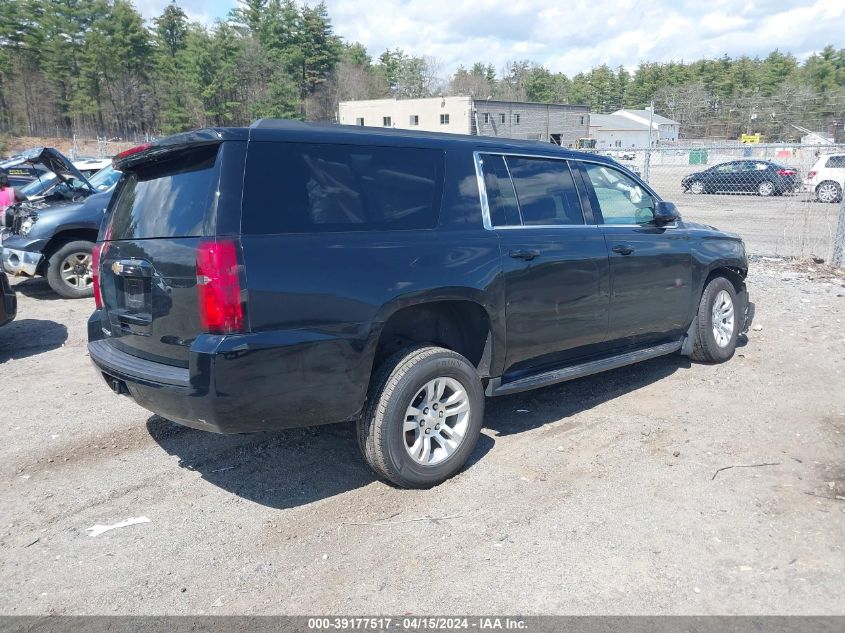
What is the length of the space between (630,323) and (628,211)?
92 centimetres

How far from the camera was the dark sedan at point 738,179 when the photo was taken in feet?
76.8

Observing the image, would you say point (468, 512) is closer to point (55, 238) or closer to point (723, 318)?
point (723, 318)

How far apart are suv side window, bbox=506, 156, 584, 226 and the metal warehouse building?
156 ft

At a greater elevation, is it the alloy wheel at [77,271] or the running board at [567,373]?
the alloy wheel at [77,271]

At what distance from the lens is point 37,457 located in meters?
4.50

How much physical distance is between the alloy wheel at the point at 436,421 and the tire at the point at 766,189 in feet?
74.4

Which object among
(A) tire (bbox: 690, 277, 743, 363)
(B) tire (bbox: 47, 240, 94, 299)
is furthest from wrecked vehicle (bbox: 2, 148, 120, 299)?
(A) tire (bbox: 690, 277, 743, 363)

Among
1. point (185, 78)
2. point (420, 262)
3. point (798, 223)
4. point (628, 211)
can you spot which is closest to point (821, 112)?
point (798, 223)

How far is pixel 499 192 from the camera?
435 cm

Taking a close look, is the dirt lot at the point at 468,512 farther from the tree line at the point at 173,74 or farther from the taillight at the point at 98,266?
the tree line at the point at 173,74

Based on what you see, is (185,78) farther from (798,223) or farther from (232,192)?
(232,192)

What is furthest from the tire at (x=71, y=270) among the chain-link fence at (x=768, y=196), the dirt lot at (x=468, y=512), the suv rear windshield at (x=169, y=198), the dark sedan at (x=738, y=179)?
the dark sedan at (x=738, y=179)

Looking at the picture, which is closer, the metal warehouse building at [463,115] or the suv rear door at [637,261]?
the suv rear door at [637,261]

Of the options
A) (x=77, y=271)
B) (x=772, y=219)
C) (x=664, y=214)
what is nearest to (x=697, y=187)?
(x=772, y=219)
